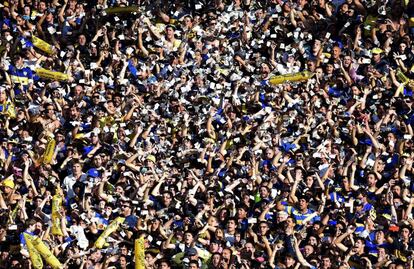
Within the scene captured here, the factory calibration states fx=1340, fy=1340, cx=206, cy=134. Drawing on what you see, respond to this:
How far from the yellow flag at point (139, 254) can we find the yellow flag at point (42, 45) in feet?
19.5

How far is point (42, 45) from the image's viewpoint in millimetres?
26984

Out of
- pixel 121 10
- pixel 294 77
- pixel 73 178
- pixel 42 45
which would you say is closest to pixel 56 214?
pixel 73 178


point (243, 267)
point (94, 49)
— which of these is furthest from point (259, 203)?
point (94, 49)

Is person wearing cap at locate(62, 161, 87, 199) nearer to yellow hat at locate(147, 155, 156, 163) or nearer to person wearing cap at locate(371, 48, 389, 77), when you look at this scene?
yellow hat at locate(147, 155, 156, 163)

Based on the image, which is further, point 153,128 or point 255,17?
point 255,17

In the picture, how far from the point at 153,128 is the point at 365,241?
16.2 feet

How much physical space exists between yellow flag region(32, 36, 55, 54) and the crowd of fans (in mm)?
57

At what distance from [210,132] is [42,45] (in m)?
4.20

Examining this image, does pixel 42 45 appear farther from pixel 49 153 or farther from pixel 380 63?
pixel 380 63

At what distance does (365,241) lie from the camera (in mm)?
22875

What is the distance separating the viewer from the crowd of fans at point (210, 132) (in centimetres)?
2311

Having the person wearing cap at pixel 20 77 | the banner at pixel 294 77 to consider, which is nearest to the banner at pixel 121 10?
the person wearing cap at pixel 20 77

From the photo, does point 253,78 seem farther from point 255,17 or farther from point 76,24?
point 76,24

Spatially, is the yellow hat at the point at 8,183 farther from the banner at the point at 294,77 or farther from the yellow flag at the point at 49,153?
the banner at the point at 294,77
